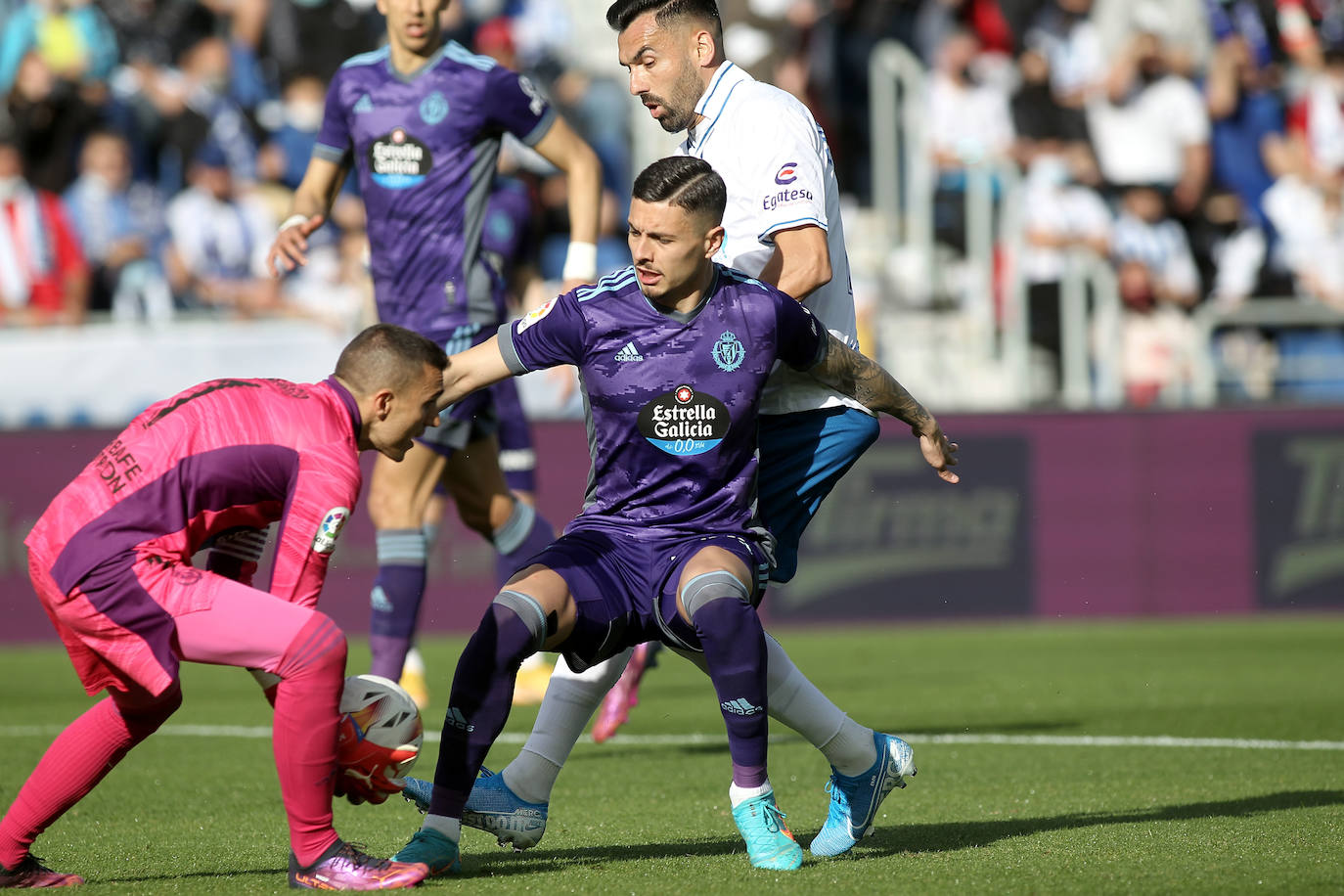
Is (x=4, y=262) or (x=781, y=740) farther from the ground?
(x=4, y=262)

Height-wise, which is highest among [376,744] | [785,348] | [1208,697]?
[785,348]

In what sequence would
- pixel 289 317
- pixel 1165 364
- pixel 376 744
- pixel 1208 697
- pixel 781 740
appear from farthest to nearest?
pixel 1165 364, pixel 289 317, pixel 1208 697, pixel 781 740, pixel 376 744

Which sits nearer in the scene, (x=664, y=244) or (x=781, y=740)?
(x=664, y=244)

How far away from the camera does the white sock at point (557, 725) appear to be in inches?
180

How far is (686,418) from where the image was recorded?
4547 millimetres

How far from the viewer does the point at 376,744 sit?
4.36 metres

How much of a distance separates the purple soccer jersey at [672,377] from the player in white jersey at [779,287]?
287mm

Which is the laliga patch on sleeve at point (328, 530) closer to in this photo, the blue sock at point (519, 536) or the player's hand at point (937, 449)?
the player's hand at point (937, 449)

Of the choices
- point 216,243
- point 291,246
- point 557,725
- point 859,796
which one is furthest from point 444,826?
point 216,243

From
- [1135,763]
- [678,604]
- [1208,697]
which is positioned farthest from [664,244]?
[1208,697]

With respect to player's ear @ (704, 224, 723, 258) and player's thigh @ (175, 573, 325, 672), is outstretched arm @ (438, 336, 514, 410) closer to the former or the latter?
player's ear @ (704, 224, 723, 258)

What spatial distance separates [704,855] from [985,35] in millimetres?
13821

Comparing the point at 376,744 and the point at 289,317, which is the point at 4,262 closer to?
the point at 289,317

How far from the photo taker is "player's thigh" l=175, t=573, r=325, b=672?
160 inches
